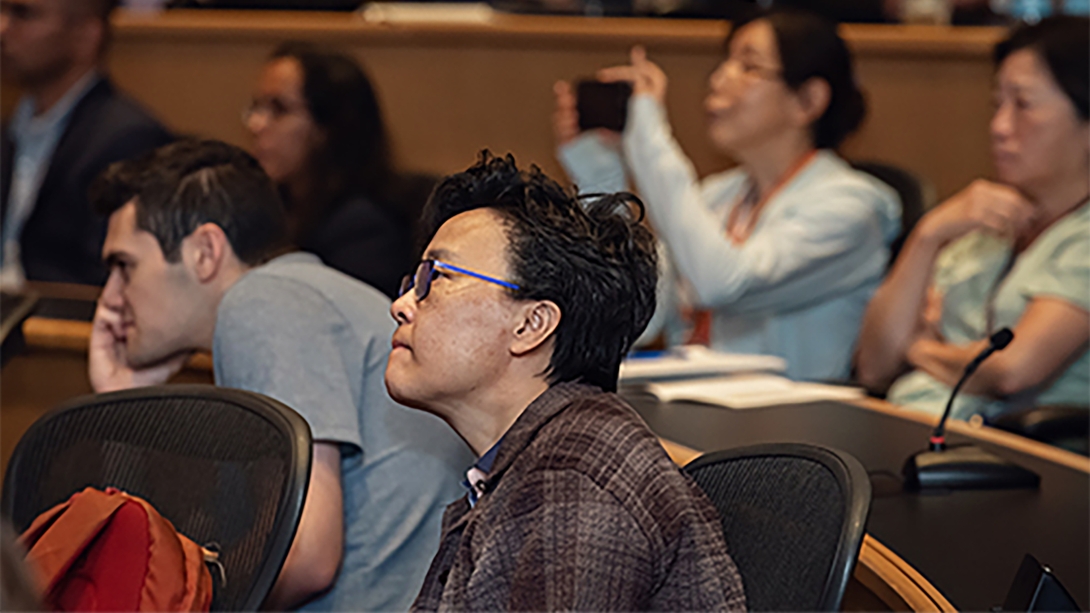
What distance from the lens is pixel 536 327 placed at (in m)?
1.27

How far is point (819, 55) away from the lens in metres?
2.93

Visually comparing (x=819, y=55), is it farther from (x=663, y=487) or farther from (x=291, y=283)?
(x=663, y=487)

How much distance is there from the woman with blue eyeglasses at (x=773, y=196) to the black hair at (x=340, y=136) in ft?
1.55

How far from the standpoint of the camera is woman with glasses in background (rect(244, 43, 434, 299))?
9.68 ft

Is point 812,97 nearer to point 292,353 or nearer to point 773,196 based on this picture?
point 773,196

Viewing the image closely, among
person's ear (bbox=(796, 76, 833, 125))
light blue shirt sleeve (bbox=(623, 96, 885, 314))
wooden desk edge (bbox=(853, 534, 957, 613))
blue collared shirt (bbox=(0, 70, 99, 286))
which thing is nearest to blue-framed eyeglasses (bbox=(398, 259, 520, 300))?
wooden desk edge (bbox=(853, 534, 957, 613))

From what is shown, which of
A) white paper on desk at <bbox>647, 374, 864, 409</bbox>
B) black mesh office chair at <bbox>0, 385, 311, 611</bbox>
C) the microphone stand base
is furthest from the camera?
white paper on desk at <bbox>647, 374, 864, 409</bbox>

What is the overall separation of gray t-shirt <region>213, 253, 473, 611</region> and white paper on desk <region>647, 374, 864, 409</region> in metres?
0.66

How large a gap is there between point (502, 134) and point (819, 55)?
101cm

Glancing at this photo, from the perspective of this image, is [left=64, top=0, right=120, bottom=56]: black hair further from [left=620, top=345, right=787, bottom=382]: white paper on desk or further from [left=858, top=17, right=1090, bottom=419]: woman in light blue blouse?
[left=858, top=17, right=1090, bottom=419]: woman in light blue blouse

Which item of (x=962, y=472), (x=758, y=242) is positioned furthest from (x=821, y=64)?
(x=962, y=472)

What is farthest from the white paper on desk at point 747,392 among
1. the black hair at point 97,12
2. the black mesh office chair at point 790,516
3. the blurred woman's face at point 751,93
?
the black hair at point 97,12

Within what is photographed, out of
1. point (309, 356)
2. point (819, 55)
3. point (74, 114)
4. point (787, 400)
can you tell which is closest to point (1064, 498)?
point (787, 400)

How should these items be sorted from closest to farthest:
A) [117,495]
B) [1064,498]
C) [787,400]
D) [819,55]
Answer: [117,495] < [1064,498] < [787,400] < [819,55]
